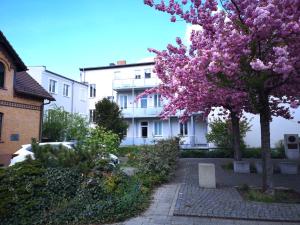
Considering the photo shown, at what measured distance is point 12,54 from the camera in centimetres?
1831

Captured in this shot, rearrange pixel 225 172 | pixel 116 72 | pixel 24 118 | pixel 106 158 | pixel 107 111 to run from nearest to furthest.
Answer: pixel 106 158, pixel 225 172, pixel 24 118, pixel 107 111, pixel 116 72

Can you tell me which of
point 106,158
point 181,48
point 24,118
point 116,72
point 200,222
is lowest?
point 200,222

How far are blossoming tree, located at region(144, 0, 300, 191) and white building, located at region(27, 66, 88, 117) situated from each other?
24.4 metres

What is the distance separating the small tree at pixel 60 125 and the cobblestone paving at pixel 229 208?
56.3 feet

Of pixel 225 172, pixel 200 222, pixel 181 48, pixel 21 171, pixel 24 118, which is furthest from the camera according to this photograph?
pixel 24 118

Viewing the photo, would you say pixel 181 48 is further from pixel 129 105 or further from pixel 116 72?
pixel 116 72

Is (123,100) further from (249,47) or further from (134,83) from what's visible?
(249,47)

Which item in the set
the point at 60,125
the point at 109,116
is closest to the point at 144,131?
the point at 109,116

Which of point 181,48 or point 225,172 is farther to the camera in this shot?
point 225,172

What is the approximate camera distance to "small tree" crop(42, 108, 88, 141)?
85.3 ft

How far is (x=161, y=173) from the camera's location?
460 inches

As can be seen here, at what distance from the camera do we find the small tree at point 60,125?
2600 cm

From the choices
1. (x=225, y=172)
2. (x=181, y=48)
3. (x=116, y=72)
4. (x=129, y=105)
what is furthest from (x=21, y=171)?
(x=116, y=72)

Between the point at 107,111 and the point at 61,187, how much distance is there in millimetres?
18584
